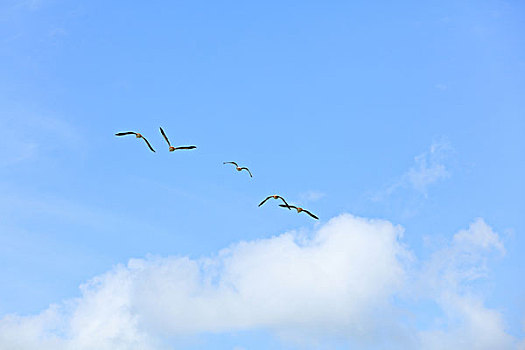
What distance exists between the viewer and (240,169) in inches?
3826

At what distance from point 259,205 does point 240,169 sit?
16.6m

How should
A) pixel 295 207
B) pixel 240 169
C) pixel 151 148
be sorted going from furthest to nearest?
pixel 240 169 → pixel 295 207 → pixel 151 148

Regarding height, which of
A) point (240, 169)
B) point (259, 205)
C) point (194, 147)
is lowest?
point (259, 205)

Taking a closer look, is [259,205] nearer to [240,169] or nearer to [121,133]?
[240,169]

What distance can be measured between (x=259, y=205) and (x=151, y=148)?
1729cm

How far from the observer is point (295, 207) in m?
84.3

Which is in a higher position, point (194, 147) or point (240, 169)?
point (240, 169)

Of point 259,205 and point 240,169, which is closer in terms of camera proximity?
point 259,205

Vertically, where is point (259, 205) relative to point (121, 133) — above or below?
below

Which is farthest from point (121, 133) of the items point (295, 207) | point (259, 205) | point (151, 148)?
point (295, 207)

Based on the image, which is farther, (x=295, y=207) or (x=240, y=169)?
(x=240, y=169)

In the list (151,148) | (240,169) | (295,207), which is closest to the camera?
(151,148)

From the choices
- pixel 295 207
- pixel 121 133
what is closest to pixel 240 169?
pixel 295 207

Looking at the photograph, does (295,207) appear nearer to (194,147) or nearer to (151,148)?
(194,147)
